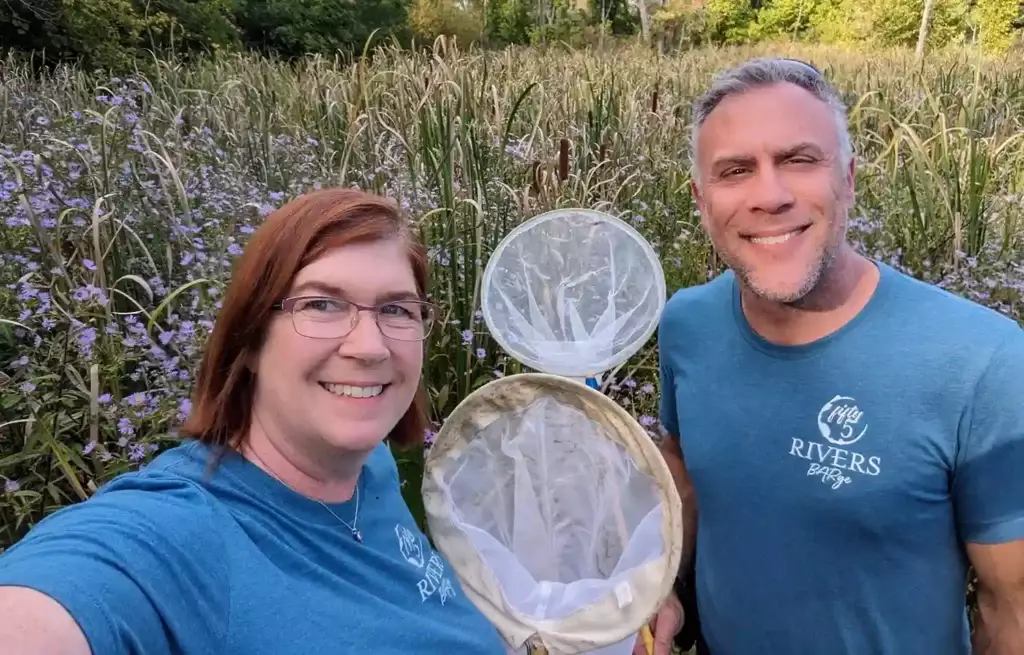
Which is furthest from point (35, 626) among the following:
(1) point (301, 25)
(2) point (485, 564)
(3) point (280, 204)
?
(1) point (301, 25)

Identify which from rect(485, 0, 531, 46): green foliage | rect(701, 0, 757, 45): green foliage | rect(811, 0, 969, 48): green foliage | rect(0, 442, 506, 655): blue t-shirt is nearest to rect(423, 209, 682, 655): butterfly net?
rect(0, 442, 506, 655): blue t-shirt

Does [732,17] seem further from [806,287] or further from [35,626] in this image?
[35,626]

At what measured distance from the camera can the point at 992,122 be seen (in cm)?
482

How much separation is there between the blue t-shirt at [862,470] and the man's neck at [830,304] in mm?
26

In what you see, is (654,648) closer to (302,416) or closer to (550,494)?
(550,494)

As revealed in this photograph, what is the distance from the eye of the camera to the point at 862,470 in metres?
1.18

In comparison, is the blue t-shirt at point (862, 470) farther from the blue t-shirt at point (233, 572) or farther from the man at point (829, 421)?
the blue t-shirt at point (233, 572)

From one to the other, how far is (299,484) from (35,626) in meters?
0.45

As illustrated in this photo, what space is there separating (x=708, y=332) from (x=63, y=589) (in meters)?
1.15

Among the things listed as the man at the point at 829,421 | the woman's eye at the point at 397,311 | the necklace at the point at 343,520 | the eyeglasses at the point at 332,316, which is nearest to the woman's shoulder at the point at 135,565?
the necklace at the point at 343,520

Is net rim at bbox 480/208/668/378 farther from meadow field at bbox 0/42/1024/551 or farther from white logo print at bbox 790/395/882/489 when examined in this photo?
meadow field at bbox 0/42/1024/551

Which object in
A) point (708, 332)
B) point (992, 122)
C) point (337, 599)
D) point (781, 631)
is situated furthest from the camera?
point (992, 122)

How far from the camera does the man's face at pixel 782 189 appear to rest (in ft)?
4.14

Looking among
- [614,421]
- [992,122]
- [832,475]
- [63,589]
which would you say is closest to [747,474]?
[832,475]
